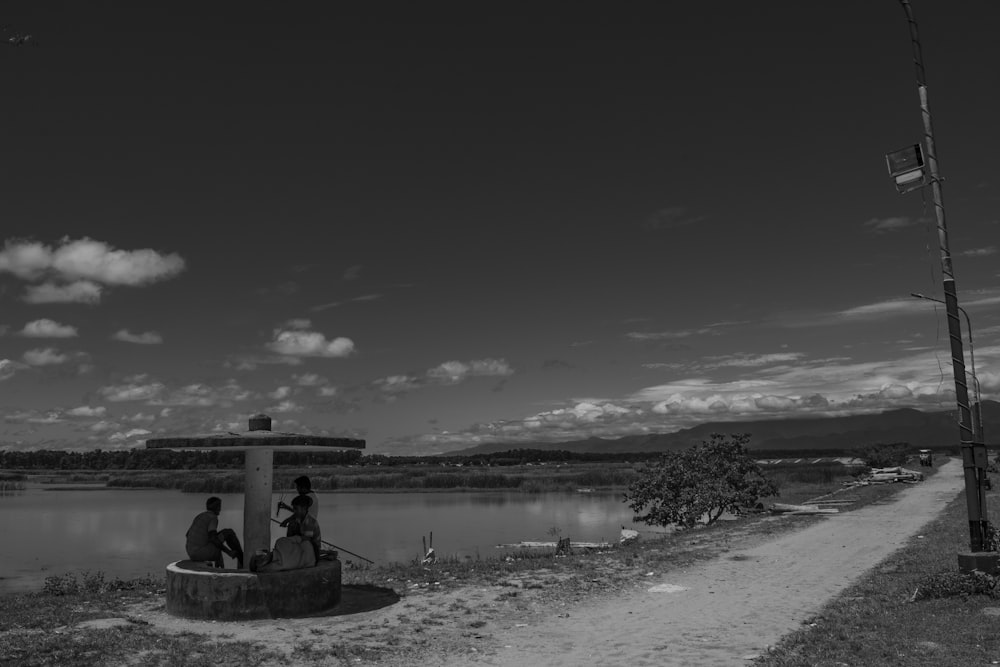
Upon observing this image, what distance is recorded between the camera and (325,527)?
3266cm

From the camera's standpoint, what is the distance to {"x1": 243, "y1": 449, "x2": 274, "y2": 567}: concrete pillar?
1105cm

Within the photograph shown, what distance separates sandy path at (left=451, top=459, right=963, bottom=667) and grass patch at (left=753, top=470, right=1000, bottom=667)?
389mm

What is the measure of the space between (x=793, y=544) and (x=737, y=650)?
9.81m

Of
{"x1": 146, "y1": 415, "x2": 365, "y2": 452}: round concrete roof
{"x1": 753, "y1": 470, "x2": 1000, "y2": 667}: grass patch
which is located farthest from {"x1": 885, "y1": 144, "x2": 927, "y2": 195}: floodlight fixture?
{"x1": 146, "y1": 415, "x2": 365, "y2": 452}: round concrete roof

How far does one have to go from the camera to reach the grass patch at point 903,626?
732cm

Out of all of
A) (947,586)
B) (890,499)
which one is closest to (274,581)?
(947,586)

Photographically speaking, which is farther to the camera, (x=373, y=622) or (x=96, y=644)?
(x=373, y=622)

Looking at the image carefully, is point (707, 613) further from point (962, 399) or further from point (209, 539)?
point (209, 539)

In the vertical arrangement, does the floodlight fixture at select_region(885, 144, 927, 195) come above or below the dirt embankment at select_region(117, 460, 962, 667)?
above

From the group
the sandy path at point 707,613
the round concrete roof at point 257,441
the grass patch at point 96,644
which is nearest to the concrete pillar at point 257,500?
the round concrete roof at point 257,441

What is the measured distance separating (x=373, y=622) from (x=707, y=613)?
443 cm

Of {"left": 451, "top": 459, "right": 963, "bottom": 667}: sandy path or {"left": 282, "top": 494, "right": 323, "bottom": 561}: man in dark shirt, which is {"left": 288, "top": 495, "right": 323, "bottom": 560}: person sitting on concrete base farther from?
{"left": 451, "top": 459, "right": 963, "bottom": 667}: sandy path

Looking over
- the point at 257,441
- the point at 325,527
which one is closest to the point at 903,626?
Answer: the point at 257,441

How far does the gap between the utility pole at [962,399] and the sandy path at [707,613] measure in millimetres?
2197
